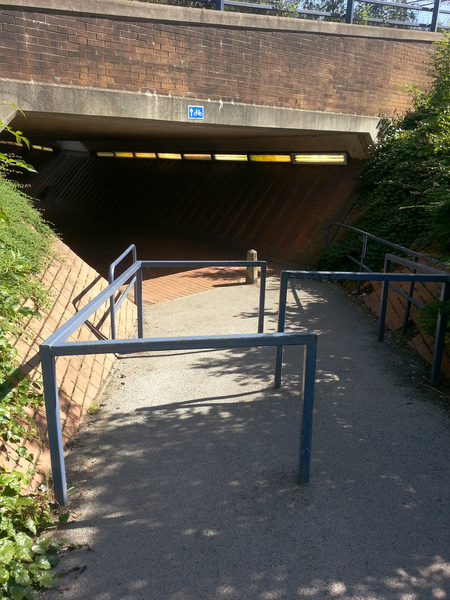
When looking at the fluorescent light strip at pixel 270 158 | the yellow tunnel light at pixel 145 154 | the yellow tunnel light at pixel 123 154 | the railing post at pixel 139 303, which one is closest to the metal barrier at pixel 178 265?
the railing post at pixel 139 303

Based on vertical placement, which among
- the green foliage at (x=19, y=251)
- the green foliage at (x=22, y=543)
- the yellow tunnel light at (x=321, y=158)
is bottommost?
the green foliage at (x=22, y=543)

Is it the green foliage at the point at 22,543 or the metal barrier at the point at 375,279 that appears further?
the metal barrier at the point at 375,279

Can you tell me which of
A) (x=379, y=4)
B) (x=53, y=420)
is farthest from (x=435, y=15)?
(x=53, y=420)

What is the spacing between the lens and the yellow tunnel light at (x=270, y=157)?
11.9 m

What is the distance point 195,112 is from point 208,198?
17.0 feet

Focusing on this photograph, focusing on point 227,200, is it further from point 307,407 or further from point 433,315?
point 307,407

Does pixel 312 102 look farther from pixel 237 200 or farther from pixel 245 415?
pixel 245 415

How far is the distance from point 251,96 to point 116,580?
26.6 ft

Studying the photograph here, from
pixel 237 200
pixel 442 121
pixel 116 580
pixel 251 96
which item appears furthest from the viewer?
pixel 237 200

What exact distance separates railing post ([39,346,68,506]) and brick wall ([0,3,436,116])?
5.41 meters

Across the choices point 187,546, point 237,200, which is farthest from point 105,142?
point 187,546

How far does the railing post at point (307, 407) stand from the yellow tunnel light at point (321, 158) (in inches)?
359

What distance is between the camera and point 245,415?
13.0 ft

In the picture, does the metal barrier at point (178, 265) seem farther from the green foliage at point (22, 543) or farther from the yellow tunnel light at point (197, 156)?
the yellow tunnel light at point (197, 156)
